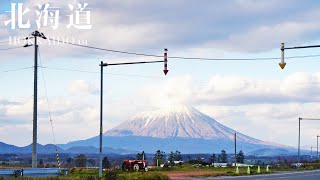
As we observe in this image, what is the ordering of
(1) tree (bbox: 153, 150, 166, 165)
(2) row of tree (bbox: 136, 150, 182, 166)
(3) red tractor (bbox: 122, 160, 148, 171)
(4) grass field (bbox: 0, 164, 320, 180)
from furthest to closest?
(1) tree (bbox: 153, 150, 166, 165), (2) row of tree (bbox: 136, 150, 182, 166), (3) red tractor (bbox: 122, 160, 148, 171), (4) grass field (bbox: 0, 164, 320, 180)

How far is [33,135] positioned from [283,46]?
22.2 metres

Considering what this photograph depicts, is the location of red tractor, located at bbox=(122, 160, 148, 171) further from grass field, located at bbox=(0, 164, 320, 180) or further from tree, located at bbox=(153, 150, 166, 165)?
tree, located at bbox=(153, 150, 166, 165)

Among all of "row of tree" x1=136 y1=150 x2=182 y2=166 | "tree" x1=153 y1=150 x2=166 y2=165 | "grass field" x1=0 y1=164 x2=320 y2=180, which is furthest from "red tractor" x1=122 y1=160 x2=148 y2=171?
"tree" x1=153 y1=150 x2=166 y2=165

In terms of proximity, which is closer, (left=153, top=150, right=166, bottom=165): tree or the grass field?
the grass field

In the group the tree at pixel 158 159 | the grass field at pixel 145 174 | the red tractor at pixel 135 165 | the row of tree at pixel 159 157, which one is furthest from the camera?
the tree at pixel 158 159

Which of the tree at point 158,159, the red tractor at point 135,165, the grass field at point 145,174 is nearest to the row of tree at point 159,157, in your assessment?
the tree at point 158,159

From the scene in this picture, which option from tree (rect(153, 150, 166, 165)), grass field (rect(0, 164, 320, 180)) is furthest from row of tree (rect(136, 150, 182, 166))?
grass field (rect(0, 164, 320, 180))

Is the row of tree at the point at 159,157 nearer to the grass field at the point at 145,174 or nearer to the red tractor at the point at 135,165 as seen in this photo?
the red tractor at the point at 135,165

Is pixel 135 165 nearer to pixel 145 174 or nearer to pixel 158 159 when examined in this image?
pixel 145 174

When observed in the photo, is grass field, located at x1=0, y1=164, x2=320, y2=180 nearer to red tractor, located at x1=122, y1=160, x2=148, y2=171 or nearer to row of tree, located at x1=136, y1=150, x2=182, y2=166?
red tractor, located at x1=122, y1=160, x2=148, y2=171

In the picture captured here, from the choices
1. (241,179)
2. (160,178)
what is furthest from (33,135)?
(241,179)

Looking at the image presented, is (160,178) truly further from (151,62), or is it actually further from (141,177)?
(151,62)

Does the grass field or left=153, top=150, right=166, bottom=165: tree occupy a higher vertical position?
the grass field

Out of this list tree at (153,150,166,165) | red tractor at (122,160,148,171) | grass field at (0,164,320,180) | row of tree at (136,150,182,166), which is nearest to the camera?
grass field at (0,164,320,180)
